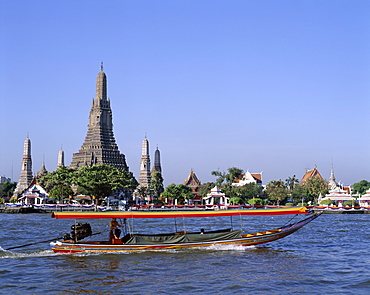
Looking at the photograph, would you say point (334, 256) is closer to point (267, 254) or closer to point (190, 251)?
point (267, 254)

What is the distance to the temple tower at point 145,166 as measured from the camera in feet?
404

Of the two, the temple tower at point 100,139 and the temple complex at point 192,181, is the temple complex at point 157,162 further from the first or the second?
the temple tower at point 100,139

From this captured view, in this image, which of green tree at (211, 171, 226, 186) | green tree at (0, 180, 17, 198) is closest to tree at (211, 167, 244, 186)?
green tree at (211, 171, 226, 186)

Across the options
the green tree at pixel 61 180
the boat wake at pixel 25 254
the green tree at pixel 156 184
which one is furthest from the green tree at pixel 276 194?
the boat wake at pixel 25 254

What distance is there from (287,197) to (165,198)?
24.2 m

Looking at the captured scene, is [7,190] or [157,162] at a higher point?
[157,162]

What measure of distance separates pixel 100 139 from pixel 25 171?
19.0 m

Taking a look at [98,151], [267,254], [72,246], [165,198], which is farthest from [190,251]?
[98,151]

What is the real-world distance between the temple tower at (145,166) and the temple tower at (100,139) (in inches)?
273

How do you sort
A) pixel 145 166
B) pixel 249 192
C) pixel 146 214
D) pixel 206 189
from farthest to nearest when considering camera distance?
pixel 145 166, pixel 206 189, pixel 249 192, pixel 146 214

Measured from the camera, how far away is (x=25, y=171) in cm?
11856

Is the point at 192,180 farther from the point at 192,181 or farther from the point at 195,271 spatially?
the point at 195,271

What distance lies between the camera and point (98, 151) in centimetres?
11294

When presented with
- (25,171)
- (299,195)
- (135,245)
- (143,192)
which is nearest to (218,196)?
(299,195)
